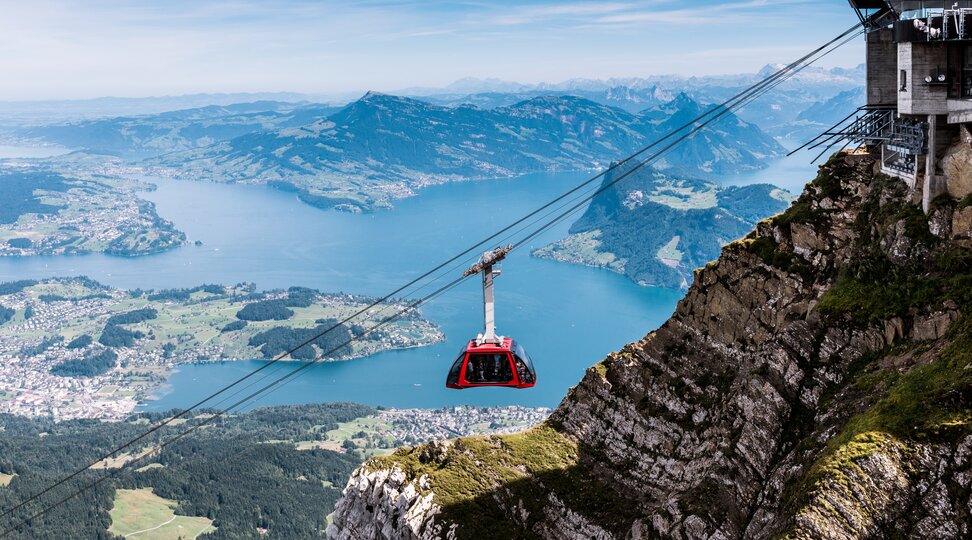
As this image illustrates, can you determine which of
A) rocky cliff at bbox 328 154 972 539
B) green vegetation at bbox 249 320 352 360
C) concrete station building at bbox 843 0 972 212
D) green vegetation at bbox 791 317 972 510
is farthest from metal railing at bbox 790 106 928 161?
green vegetation at bbox 249 320 352 360

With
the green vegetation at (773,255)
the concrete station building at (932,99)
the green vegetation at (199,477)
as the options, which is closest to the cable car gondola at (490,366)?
the green vegetation at (773,255)

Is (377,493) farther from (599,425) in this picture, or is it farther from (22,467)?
(22,467)

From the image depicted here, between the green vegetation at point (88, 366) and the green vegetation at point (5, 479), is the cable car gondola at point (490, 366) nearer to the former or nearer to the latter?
the green vegetation at point (5, 479)

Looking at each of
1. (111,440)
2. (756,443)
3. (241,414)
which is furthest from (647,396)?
(241,414)

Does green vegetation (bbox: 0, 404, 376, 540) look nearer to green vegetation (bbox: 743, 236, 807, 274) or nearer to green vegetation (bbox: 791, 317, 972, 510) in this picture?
green vegetation (bbox: 743, 236, 807, 274)

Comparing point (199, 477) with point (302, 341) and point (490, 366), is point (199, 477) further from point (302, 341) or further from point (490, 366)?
point (490, 366)
